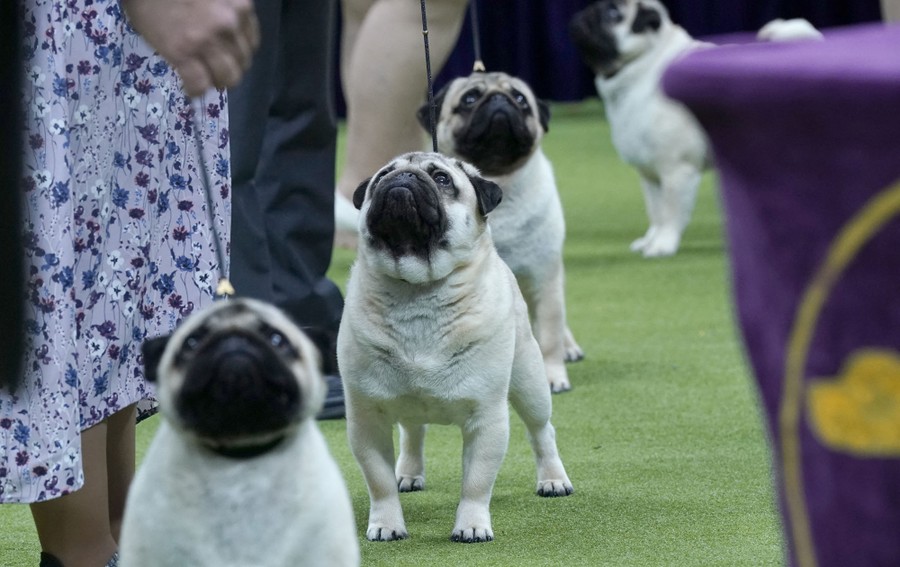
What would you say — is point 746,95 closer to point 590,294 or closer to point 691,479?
point 691,479

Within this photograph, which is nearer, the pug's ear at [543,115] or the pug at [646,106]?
the pug's ear at [543,115]

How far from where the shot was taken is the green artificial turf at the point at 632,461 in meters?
2.48

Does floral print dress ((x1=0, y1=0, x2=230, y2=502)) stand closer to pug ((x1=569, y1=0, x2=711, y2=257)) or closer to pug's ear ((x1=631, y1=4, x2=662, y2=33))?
pug ((x1=569, y1=0, x2=711, y2=257))

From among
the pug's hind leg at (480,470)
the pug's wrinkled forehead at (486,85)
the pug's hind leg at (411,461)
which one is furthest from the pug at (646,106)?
the pug's hind leg at (480,470)

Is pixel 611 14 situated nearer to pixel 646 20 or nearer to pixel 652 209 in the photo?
pixel 646 20

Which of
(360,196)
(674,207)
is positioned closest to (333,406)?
(360,196)

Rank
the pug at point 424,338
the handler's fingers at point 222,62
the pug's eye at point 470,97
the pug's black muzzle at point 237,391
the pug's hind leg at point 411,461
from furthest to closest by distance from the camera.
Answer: the pug's eye at point 470,97 < the pug's hind leg at point 411,461 < the pug at point 424,338 < the handler's fingers at point 222,62 < the pug's black muzzle at point 237,391

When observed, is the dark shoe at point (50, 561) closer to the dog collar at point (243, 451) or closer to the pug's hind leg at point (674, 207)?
the dog collar at point (243, 451)

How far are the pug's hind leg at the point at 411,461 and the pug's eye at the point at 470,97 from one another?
1210 millimetres

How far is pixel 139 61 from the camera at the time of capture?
6.72ft

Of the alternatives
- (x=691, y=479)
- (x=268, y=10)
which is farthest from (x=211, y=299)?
(x=268, y=10)

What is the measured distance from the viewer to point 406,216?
263cm

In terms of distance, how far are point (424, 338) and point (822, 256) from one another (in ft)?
5.15

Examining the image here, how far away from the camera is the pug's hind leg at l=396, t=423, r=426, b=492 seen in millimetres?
2986
